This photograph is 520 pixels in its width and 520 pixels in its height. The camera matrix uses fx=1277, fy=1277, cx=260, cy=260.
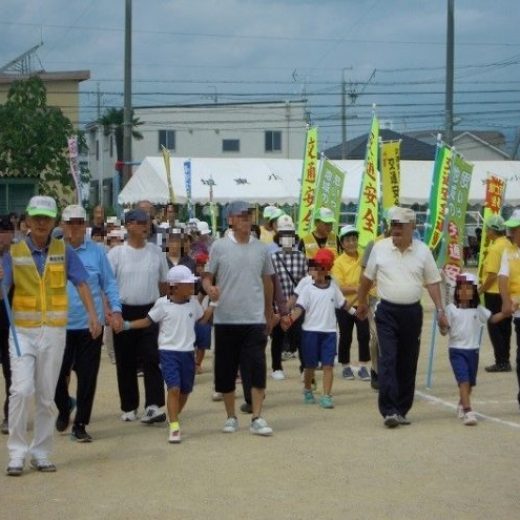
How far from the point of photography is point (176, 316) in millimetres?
10602

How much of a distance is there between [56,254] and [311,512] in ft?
9.18

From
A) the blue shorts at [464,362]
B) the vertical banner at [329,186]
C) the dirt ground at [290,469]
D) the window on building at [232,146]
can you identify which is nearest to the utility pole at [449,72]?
the vertical banner at [329,186]

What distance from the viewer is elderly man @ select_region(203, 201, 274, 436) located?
10570 mm

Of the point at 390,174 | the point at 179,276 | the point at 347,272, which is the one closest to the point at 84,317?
the point at 179,276

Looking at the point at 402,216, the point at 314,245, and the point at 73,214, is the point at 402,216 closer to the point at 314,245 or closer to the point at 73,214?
the point at 73,214

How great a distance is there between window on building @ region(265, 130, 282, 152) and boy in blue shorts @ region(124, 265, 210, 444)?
232 ft

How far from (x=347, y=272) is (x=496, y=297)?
249cm

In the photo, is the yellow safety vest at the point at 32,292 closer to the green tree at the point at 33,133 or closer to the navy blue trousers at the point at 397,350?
the navy blue trousers at the point at 397,350

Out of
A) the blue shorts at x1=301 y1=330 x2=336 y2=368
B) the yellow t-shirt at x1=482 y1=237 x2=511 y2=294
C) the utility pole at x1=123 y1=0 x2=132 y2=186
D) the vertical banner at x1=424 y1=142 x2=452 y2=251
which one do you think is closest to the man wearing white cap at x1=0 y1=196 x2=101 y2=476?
the blue shorts at x1=301 y1=330 x2=336 y2=368

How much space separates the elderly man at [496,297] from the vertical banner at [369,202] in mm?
1729

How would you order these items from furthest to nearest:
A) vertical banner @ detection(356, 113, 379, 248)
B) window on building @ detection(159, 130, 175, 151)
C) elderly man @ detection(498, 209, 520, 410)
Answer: window on building @ detection(159, 130, 175, 151)
vertical banner @ detection(356, 113, 379, 248)
elderly man @ detection(498, 209, 520, 410)

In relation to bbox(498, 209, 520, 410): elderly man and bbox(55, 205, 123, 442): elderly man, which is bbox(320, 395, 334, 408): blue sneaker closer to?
bbox(498, 209, 520, 410): elderly man

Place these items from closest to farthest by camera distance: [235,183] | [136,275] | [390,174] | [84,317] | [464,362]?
[84,317] < [136,275] < [464,362] < [390,174] < [235,183]

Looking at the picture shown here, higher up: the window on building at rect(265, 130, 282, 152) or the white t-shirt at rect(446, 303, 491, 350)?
the window on building at rect(265, 130, 282, 152)
